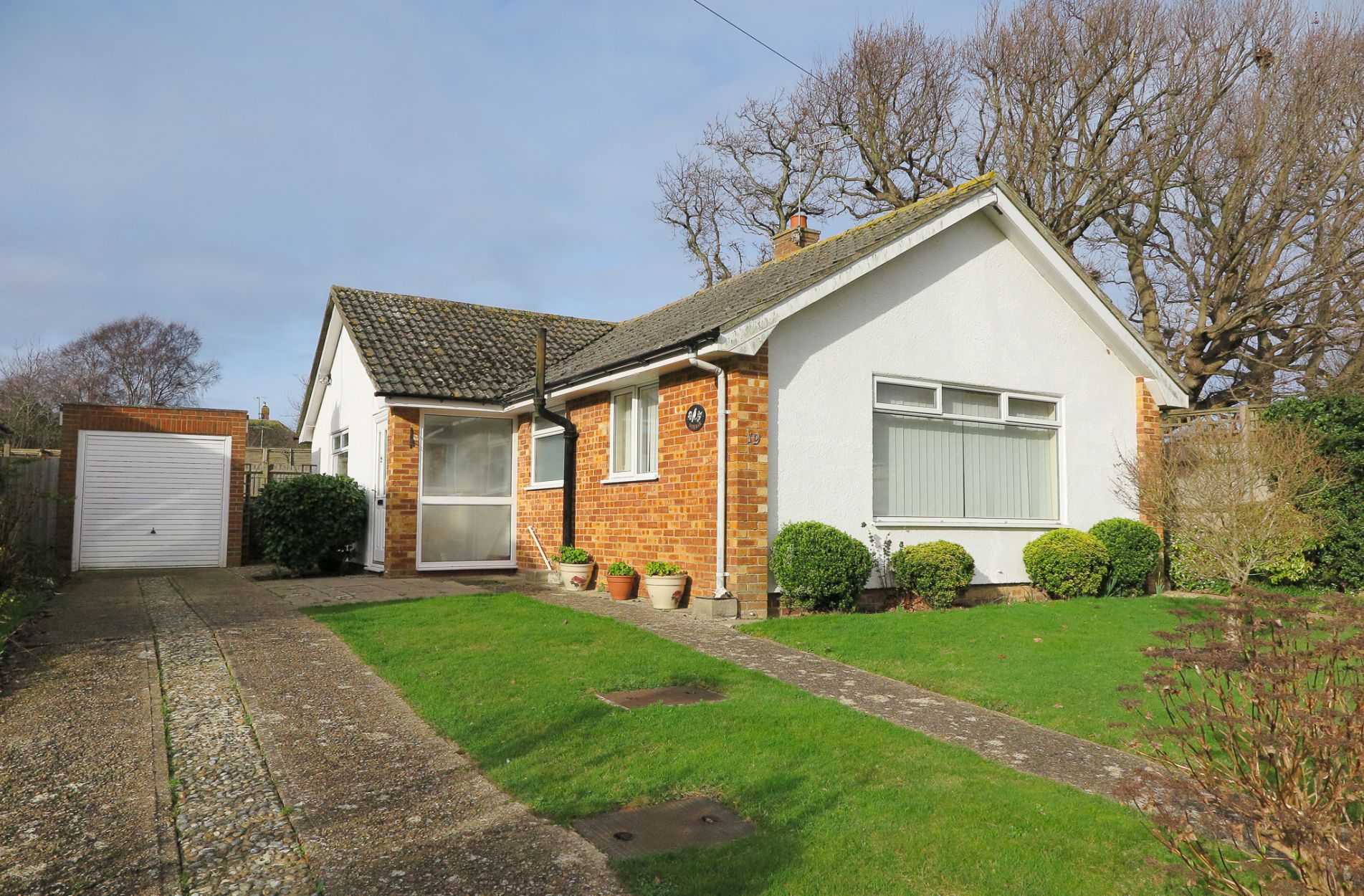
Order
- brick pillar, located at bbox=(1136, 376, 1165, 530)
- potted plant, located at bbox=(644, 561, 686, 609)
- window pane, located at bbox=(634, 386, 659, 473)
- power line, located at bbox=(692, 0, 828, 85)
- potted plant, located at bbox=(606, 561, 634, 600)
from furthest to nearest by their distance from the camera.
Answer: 1. brick pillar, located at bbox=(1136, 376, 1165, 530)
2. power line, located at bbox=(692, 0, 828, 85)
3. window pane, located at bbox=(634, 386, 659, 473)
4. potted plant, located at bbox=(606, 561, 634, 600)
5. potted plant, located at bbox=(644, 561, 686, 609)

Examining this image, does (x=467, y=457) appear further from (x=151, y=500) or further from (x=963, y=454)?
(x=963, y=454)

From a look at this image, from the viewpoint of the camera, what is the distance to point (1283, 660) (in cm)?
326

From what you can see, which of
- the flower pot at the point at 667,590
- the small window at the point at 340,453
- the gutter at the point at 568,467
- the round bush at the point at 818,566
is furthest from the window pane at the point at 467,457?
the round bush at the point at 818,566

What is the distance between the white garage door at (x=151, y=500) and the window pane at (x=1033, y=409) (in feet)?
45.4

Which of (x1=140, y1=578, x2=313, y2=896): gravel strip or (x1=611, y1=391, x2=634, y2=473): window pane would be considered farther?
(x1=611, y1=391, x2=634, y2=473): window pane

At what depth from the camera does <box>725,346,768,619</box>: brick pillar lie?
9.84 meters

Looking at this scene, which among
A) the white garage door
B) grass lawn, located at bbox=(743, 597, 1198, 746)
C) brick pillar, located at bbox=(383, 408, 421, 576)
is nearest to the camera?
grass lawn, located at bbox=(743, 597, 1198, 746)

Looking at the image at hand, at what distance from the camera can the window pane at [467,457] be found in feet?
47.6

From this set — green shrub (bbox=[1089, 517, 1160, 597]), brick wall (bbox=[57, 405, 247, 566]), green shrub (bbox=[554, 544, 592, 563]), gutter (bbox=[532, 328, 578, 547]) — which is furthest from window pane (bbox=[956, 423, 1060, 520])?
brick wall (bbox=[57, 405, 247, 566])

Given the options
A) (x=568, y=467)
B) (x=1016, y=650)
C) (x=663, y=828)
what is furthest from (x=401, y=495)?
(x=663, y=828)

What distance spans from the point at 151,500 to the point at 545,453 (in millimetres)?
7964

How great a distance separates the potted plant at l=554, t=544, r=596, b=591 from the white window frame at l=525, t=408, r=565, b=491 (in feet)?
4.42

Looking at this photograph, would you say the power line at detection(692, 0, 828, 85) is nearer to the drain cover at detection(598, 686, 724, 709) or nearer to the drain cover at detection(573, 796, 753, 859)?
the drain cover at detection(598, 686, 724, 709)

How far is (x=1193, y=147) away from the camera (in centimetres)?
1880
